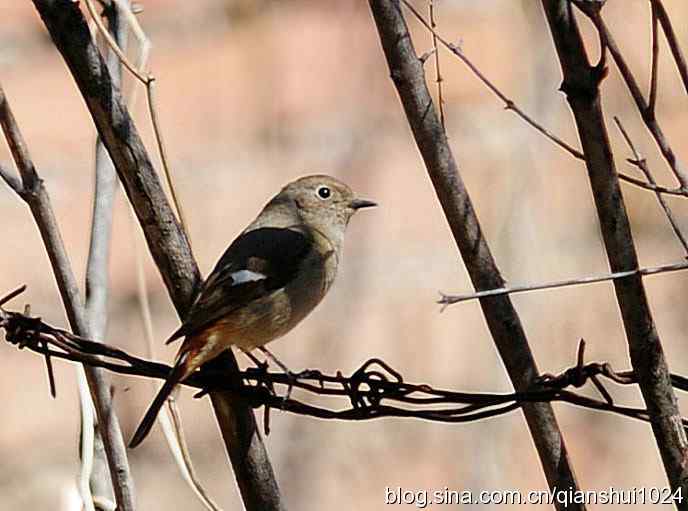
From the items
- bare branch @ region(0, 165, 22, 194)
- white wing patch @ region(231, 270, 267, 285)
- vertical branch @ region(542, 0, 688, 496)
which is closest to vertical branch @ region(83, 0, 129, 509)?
bare branch @ region(0, 165, 22, 194)

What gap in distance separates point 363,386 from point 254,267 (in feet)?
2.72

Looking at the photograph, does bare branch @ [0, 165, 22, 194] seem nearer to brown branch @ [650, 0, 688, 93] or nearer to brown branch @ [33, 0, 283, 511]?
brown branch @ [33, 0, 283, 511]

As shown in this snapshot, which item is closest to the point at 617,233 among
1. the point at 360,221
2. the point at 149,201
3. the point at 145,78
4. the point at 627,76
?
the point at 627,76

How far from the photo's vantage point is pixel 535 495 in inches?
113

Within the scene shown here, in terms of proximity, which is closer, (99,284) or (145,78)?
(145,78)

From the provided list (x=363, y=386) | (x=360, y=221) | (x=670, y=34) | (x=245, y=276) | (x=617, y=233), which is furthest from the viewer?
(x=360, y=221)

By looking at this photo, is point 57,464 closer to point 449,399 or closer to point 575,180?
point 575,180

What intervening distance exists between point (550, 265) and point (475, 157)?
306 millimetres

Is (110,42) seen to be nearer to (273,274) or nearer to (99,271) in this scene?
(99,271)

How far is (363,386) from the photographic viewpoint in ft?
4.68

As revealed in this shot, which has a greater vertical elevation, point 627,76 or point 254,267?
point 254,267

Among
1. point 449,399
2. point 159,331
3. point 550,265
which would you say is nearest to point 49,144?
point 159,331

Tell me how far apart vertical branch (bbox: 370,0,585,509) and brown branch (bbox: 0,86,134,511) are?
0.45 metres

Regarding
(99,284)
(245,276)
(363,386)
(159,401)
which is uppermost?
(245,276)
